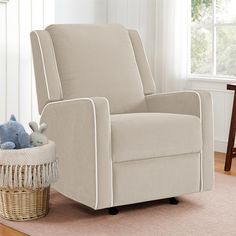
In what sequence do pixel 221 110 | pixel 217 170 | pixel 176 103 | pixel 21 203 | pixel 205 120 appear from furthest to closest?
1. pixel 221 110
2. pixel 217 170
3. pixel 176 103
4. pixel 205 120
5. pixel 21 203

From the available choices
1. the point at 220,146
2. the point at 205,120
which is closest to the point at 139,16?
the point at 220,146

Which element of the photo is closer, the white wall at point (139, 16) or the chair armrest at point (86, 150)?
the chair armrest at point (86, 150)

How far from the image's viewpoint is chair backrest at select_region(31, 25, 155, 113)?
311 centimetres

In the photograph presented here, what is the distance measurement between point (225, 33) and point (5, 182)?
2.55 m

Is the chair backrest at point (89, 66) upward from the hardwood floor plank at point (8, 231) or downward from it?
upward

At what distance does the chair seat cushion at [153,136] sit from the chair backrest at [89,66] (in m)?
0.35

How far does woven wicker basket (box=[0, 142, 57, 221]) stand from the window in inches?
Result: 88.1

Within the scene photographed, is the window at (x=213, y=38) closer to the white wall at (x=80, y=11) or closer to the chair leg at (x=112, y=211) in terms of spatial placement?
the white wall at (x=80, y=11)

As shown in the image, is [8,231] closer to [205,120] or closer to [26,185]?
[26,185]

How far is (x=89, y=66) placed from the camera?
3.22 meters

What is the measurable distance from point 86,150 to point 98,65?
2.34ft

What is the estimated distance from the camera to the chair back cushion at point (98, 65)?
317cm

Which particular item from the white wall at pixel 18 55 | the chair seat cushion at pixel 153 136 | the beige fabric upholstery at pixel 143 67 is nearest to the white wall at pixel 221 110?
the beige fabric upholstery at pixel 143 67

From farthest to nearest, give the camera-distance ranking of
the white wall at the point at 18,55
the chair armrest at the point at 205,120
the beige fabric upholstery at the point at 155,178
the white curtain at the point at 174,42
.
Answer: the white curtain at the point at 174,42, the white wall at the point at 18,55, the chair armrest at the point at 205,120, the beige fabric upholstery at the point at 155,178
